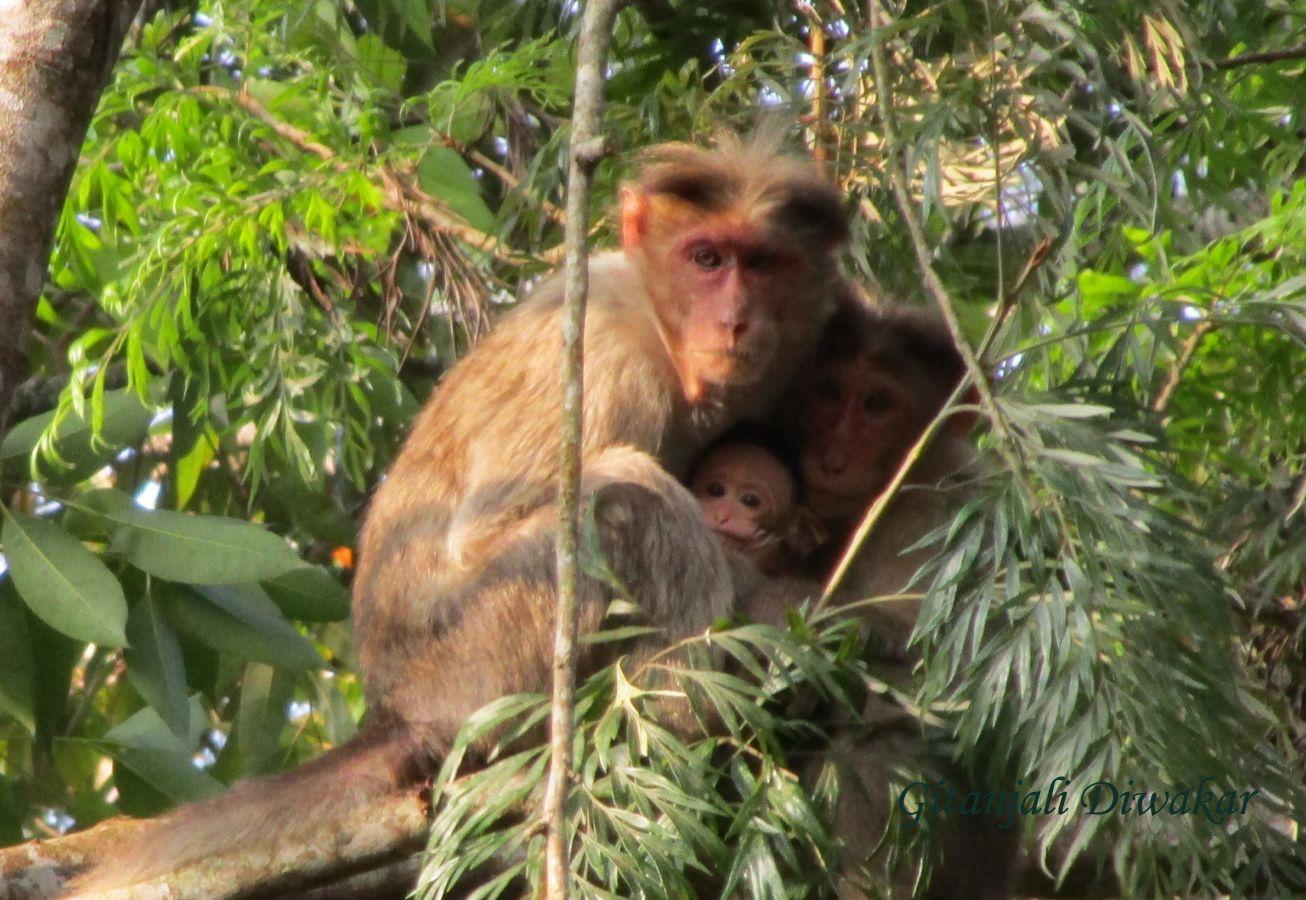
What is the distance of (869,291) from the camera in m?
5.89

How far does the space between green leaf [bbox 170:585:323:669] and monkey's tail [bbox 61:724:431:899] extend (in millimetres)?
876

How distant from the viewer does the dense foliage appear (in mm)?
3461

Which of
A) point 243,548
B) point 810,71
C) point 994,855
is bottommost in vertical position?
point 994,855

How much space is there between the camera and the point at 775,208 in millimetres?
5215

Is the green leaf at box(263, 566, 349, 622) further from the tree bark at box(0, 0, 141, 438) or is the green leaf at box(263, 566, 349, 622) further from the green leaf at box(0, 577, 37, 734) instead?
the tree bark at box(0, 0, 141, 438)

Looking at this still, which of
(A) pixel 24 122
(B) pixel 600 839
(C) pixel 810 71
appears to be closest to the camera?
(B) pixel 600 839

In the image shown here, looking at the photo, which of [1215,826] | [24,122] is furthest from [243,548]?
[1215,826]

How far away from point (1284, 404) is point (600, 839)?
3.24m

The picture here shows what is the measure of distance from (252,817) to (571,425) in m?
2.02

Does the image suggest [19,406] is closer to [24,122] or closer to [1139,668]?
[24,122]

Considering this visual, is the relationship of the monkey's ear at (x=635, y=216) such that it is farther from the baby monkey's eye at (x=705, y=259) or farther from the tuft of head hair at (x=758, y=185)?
the baby monkey's eye at (x=705, y=259)

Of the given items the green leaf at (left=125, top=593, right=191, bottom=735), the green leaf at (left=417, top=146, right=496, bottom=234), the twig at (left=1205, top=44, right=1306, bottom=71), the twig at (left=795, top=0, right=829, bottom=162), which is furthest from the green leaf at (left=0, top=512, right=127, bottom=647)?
the twig at (left=1205, top=44, right=1306, bottom=71)

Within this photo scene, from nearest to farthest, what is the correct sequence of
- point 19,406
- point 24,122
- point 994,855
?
point 24,122, point 994,855, point 19,406

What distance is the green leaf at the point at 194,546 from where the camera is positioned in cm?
525
